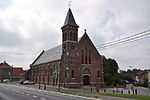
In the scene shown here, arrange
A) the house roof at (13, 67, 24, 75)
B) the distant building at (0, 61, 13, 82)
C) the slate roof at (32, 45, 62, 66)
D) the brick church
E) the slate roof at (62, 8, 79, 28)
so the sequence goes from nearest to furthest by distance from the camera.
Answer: the brick church < the slate roof at (62, 8, 79, 28) < the slate roof at (32, 45, 62, 66) < the distant building at (0, 61, 13, 82) < the house roof at (13, 67, 24, 75)

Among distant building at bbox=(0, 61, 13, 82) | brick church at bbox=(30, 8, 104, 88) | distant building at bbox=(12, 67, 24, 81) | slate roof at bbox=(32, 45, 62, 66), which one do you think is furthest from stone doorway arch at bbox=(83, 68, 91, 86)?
distant building at bbox=(0, 61, 13, 82)

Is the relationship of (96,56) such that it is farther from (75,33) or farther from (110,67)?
(110,67)

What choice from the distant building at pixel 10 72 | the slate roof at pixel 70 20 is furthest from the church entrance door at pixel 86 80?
the distant building at pixel 10 72

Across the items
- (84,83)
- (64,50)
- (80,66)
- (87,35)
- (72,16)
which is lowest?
(84,83)

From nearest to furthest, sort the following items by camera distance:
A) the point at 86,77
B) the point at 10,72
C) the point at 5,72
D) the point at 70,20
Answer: the point at 70,20 → the point at 86,77 → the point at 5,72 → the point at 10,72

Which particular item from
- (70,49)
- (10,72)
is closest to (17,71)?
(10,72)

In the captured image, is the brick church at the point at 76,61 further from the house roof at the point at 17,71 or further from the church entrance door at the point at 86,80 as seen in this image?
the house roof at the point at 17,71

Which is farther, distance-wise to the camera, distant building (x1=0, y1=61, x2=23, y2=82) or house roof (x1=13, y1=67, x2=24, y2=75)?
house roof (x1=13, y1=67, x2=24, y2=75)

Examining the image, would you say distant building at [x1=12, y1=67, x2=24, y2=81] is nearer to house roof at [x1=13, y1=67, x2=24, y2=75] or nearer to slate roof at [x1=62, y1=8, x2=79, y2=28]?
house roof at [x1=13, y1=67, x2=24, y2=75]

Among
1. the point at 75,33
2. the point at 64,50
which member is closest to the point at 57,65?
the point at 64,50

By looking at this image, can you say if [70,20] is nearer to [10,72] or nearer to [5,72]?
[10,72]

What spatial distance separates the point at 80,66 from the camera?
58.8m

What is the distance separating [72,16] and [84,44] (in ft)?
27.6

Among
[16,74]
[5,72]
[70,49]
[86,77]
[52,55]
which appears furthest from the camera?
[16,74]
